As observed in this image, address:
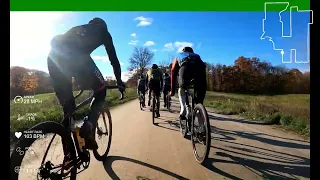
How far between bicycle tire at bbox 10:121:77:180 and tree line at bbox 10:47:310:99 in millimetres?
388

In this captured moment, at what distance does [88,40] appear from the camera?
238cm

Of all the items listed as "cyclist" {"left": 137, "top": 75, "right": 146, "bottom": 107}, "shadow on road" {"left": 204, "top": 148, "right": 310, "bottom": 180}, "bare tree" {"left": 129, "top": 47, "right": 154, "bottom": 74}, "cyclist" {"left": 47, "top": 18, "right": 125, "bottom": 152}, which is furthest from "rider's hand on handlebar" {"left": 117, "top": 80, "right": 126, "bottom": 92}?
"shadow on road" {"left": 204, "top": 148, "right": 310, "bottom": 180}

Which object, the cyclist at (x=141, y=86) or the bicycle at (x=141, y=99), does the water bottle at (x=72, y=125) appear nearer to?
the cyclist at (x=141, y=86)

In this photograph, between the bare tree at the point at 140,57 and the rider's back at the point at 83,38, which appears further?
the bare tree at the point at 140,57

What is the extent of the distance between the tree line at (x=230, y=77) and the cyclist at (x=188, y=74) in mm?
77

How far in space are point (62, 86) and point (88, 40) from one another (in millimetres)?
425

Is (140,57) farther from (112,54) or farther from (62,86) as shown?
(62,86)

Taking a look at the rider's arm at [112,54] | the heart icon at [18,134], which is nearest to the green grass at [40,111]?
the heart icon at [18,134]

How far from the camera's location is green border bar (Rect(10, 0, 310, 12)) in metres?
2.54

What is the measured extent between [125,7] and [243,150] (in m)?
1.78

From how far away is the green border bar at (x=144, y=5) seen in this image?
2537mm

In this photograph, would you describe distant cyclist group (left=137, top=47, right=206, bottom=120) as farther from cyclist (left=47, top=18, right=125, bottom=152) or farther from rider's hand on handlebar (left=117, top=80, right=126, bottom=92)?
cyclist (left=47, top=18, right=125, bottom=152)

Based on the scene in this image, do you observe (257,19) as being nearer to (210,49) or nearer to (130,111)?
(210,49)

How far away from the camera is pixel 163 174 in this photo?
2523 millimetres
